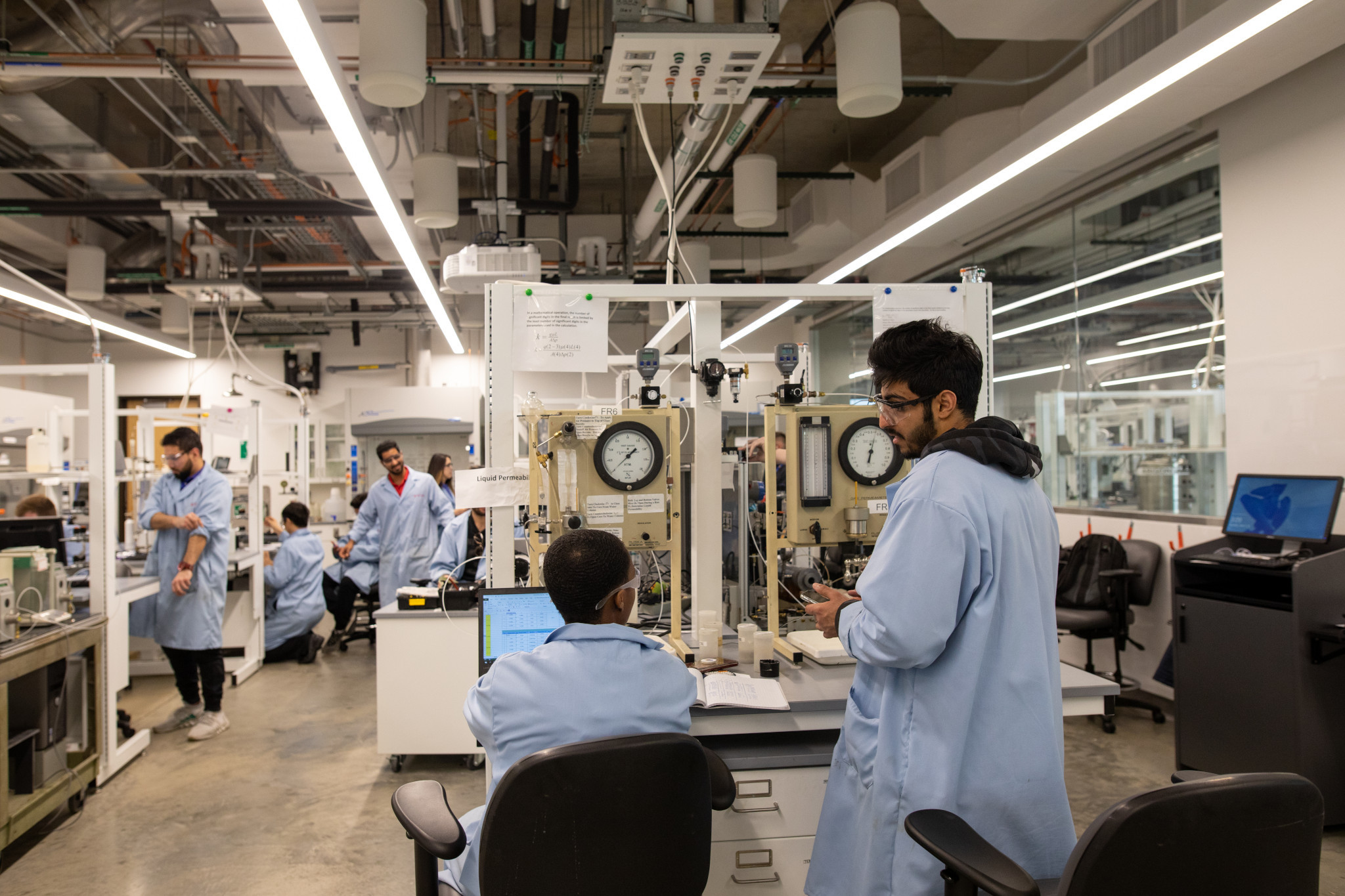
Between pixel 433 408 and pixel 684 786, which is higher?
pixel 433 408

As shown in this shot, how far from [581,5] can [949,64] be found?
2643 millimetres

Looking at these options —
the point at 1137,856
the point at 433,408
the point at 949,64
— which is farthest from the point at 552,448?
the point at 433,408

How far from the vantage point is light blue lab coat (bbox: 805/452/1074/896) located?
1340 millimetres

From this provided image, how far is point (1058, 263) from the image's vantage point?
5.18 meters

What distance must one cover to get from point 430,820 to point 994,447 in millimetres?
1186

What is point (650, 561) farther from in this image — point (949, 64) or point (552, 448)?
point (949, 64)

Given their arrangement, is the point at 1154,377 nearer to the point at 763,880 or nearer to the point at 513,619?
the point at 763,880

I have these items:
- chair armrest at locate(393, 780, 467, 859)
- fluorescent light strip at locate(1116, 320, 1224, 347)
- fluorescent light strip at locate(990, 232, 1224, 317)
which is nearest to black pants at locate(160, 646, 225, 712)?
chair armrest at locate(393, 780, 467, 859)

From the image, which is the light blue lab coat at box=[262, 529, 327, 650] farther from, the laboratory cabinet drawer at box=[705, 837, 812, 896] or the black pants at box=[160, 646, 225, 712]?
the laboratory cabinet drawer at box=[705, 837, 812, 896]

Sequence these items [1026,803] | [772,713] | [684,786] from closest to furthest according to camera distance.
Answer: [684,786] < [1026,803] < [772,713]

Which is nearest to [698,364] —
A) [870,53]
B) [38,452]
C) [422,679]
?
[870,53]

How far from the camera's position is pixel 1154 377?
14.3 feet

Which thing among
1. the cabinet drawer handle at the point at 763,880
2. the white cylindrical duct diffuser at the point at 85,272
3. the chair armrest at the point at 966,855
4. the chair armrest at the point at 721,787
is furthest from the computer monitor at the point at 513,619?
→ the white cylindrical duct diffuser at the point at 85,272

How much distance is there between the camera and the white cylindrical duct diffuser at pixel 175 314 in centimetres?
727
